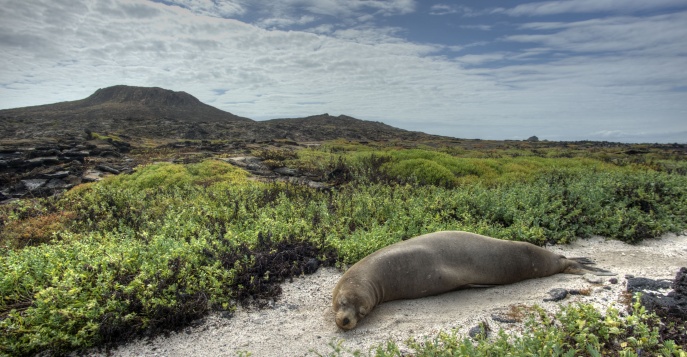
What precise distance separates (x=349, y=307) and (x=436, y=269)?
160cm

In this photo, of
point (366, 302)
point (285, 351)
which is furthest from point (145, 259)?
point (366, 302)

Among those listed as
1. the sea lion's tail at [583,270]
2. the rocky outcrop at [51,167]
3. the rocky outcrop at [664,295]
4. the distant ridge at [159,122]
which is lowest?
the rocky outcrop at [51,167]

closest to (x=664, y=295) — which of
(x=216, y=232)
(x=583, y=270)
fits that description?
(x=583, y=270)

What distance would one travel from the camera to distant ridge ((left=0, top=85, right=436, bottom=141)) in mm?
59281

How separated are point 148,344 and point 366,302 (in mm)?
2970

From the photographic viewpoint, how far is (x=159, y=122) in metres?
74.8

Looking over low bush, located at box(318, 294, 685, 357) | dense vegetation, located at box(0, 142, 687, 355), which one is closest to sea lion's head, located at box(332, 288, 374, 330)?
low bush, located at box(318, 294, 685, 357)

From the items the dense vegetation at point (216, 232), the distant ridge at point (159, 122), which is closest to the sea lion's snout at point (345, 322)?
the dense vegetation at point (216, 232)

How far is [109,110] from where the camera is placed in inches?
4289

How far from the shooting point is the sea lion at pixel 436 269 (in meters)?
5.88

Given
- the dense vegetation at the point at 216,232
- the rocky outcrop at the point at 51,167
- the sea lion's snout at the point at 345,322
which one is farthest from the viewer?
the rocky outcrop at the point at 51,167

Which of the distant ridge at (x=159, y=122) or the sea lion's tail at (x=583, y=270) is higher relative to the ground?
the distant ridge at (x=159, y=122)

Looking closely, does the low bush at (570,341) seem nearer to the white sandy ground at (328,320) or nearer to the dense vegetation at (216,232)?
the white sandy ground at (328,320)

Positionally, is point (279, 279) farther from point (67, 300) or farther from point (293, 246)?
point (67, 300)
